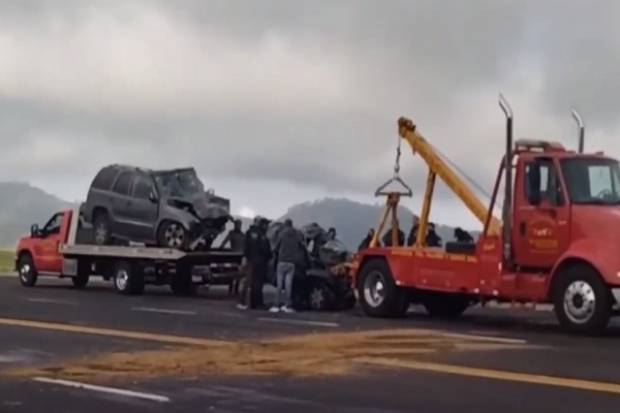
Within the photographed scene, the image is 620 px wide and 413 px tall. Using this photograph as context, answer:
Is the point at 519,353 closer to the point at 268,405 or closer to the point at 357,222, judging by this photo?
the point at 268,405

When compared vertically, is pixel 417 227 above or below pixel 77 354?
above

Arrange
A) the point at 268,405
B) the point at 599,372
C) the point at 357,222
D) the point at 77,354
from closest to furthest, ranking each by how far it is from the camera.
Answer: the point at 268,405 → the point at 599,372 → the point at 77,354 → the point at 357,222

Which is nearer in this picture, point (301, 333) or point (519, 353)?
point (519, 353)

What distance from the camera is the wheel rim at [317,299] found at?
26703 mm

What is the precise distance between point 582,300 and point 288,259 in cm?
709

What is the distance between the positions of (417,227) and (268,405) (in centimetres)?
A: 1300

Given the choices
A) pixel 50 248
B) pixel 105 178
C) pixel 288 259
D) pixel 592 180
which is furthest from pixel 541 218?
pixel 50 248

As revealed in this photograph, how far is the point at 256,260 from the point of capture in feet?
88.3

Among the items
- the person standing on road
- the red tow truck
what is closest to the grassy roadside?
the red tow truck

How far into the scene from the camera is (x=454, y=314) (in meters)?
25.5

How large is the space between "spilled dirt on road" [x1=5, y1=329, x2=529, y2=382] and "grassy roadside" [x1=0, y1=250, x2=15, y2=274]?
32.8m

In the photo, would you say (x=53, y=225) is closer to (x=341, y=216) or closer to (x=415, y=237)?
(x=341, y=216)

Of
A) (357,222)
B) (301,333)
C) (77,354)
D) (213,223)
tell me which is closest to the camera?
(77,354)

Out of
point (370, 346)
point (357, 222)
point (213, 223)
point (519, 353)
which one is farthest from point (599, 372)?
point (357, 222)
